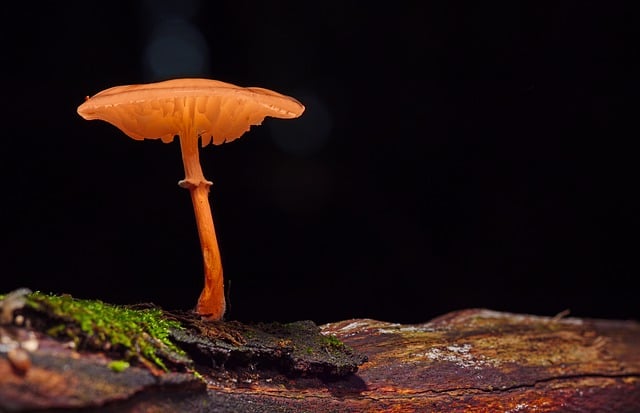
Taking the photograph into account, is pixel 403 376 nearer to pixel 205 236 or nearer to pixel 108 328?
pixel 205 236

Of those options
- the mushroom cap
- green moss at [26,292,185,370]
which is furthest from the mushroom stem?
green moss at [26,292,185,370]

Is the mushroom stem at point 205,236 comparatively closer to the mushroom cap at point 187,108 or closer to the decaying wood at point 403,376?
the mushroom cap at point 187,108

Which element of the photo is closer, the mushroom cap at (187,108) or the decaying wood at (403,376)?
the decaying wood at (403,376)

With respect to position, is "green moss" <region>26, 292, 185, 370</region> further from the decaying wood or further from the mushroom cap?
the mushroom cap

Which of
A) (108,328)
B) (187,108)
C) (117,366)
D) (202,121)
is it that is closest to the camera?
A: (117,366)

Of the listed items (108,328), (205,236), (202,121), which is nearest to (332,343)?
(205,236)

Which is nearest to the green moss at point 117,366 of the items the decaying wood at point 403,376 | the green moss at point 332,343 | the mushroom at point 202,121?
the decaying wood at point 403,376
